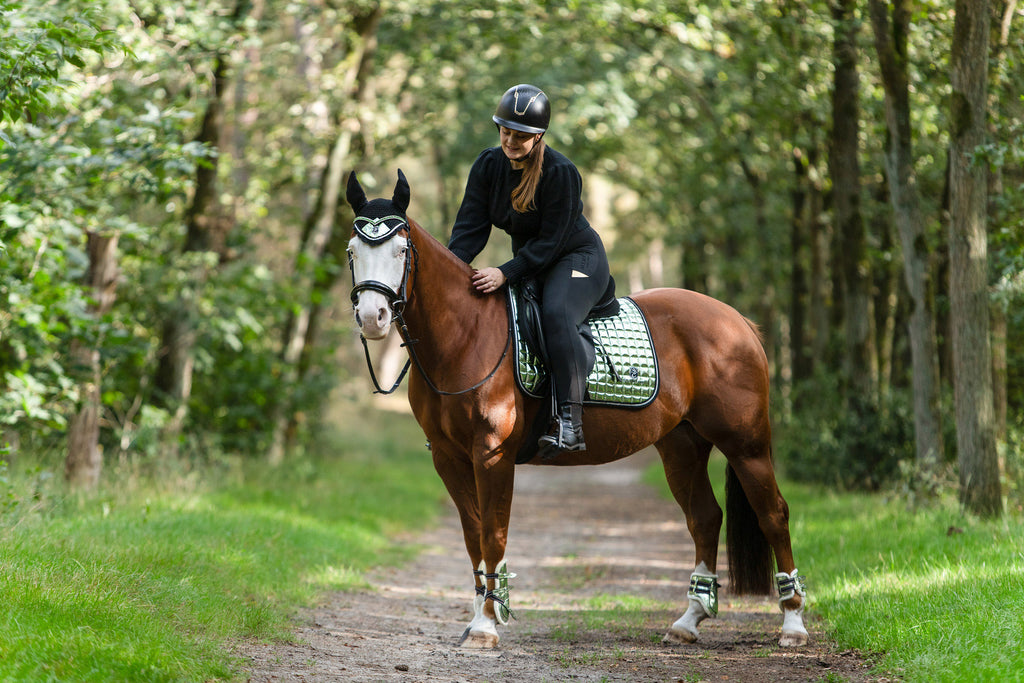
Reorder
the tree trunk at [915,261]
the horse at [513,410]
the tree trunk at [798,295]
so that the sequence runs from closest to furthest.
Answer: the horse at [513,410] < the tree trunk at [915,261] < the tree trunk at [798,295]

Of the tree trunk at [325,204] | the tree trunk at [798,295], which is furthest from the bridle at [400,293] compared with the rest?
the tree trunk at [798,295]

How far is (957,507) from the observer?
336 inches

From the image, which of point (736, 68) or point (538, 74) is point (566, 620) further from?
point (538, 74)

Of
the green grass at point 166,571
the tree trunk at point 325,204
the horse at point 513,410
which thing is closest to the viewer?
the green grass at point 166,571

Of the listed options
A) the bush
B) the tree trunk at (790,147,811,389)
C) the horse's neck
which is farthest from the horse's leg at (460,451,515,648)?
the tree trunk at (790,147,811,389)

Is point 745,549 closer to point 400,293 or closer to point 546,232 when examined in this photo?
point 546,232

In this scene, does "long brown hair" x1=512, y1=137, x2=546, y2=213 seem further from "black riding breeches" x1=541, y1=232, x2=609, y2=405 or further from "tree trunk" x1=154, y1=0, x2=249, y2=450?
"tree trunk" x1=154, y1=0, x2=249, y2=450

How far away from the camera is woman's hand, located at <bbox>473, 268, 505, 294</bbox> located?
5.91m

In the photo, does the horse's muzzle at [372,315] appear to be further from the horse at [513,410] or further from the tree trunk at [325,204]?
the tree trunk at [325,204]

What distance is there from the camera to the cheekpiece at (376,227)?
520 cm

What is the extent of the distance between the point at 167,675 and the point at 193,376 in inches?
397

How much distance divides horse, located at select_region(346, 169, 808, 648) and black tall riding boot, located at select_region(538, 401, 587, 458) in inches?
6.8

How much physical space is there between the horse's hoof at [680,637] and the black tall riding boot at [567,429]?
1.44 m

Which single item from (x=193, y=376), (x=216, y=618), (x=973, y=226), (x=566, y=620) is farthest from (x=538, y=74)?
(x=216, y=618)
